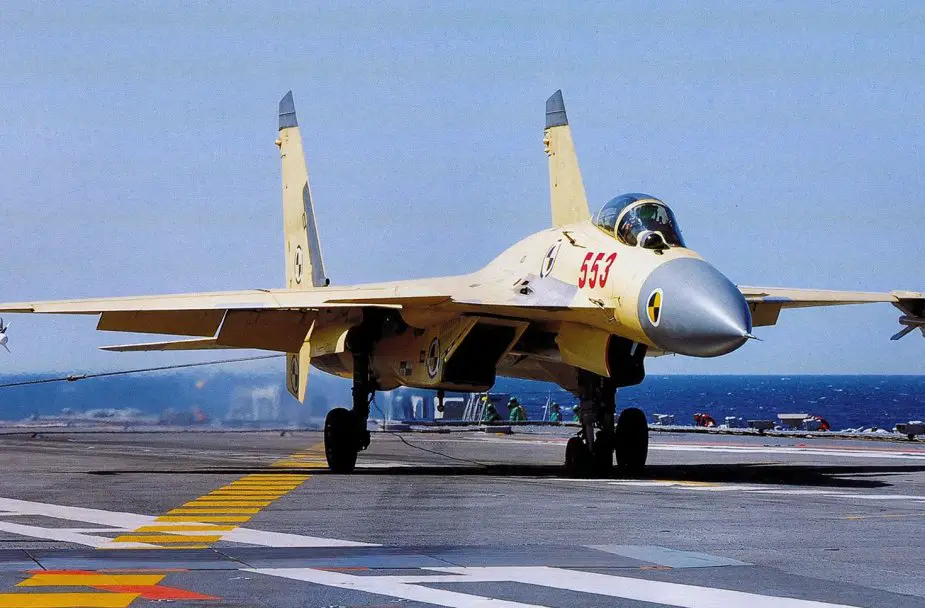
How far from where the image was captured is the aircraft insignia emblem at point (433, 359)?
18266 millimetres

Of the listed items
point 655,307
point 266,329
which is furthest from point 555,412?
point 655,307

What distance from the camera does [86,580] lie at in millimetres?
7855

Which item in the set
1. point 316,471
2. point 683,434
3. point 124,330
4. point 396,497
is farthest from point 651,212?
point 683,434

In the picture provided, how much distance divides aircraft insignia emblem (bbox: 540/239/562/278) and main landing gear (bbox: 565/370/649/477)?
1549mm

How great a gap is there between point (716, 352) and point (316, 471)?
747cm

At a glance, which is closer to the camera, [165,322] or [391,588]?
[391,588]

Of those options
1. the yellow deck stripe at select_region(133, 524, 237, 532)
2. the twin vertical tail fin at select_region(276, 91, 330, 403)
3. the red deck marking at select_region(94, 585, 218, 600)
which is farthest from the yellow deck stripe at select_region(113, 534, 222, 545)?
the twin vertical tail fin at select_region(276, 91, 330, 403)

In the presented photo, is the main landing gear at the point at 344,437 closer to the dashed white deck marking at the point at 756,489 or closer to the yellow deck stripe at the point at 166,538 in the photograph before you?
the dashed white deck marking at the point at 756,489

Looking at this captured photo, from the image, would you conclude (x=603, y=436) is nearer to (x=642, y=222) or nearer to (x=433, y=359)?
(x=433, y=359)

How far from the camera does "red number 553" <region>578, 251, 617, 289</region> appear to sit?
15866 mm

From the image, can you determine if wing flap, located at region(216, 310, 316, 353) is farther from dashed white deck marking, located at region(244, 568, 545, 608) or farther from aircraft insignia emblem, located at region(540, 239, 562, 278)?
dashed white deck marking, located at region(244, 568, 545, 608)

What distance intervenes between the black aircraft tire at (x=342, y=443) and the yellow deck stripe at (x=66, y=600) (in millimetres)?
11917

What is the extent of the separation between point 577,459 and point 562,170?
5.32m

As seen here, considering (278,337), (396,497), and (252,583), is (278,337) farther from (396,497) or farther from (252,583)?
(252,583)
